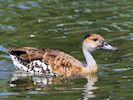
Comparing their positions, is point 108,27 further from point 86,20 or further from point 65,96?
point 65,96

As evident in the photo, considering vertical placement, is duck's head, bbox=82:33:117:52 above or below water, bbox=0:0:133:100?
above

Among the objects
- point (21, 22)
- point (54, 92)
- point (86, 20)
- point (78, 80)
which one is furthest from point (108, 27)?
point (54, 92)

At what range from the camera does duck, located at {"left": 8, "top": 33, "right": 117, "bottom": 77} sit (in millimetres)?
16250

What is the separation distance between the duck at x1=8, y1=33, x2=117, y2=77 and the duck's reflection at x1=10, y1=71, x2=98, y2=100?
28cm

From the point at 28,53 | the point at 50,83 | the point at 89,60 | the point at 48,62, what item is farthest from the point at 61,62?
the point at 50,83

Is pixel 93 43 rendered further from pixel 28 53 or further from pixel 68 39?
pixel 68 39

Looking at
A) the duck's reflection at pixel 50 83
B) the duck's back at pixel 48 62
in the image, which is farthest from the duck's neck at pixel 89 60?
the duck's reflection at pixel 50 83

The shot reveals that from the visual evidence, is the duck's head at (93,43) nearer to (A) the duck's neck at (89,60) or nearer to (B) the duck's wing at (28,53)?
(A) the duck's neck at (89,60)

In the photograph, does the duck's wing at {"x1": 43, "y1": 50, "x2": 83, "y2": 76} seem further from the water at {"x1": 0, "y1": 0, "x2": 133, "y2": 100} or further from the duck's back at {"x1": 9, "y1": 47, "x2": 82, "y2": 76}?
the water at {"x1": 0, "y1": 0, "x2": 133, "y2": 100}

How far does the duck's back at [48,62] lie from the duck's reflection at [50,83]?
13.2 inches

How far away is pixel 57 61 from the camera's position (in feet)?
53.4

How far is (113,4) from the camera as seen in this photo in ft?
81.0

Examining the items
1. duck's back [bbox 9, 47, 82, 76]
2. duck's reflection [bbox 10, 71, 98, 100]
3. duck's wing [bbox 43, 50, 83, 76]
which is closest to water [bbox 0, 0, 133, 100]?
duck's reflection [bbox 10, 71, 98, 100]

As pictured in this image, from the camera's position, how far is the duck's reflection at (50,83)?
46.2 ft
